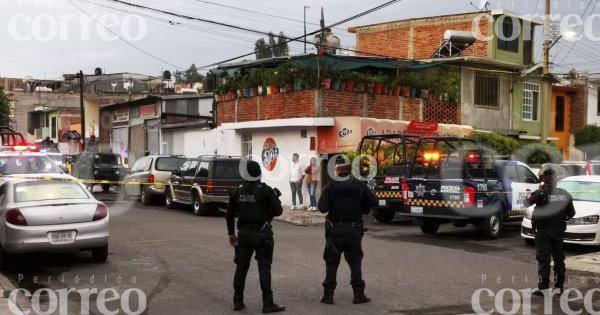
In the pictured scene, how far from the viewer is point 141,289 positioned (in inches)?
354

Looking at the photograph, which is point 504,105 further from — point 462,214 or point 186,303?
point 186,303

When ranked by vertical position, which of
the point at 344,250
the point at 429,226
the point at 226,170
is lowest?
the point at 429,226

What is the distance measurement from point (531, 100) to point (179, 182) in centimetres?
1884

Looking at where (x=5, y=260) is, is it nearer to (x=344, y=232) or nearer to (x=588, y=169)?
(x=344, y=232)

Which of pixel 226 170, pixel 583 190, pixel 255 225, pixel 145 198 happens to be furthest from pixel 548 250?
pixel 145 198

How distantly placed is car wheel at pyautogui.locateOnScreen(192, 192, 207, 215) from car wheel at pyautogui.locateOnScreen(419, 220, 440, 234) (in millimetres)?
6996

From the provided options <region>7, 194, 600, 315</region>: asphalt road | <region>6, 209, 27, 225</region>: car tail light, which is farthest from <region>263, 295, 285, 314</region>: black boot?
<region>6, 209, 27, 225</region>: car tail light

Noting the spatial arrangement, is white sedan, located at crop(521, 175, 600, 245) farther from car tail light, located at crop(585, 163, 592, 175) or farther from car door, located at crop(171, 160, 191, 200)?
car door, located at crop(171, 160, 191, 200)

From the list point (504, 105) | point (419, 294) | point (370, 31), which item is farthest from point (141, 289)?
point (370, 31)

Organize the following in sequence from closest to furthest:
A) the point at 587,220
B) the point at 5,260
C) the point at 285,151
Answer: the point at 5,260 → the point at 587,220 → the point at 285,151

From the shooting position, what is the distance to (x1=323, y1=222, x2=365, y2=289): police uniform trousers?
8.14 metres

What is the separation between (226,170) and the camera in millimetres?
19922

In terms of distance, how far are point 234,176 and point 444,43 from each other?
14.2 metres

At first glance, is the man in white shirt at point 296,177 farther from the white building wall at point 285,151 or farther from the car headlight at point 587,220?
the car headlight at point 587,220
